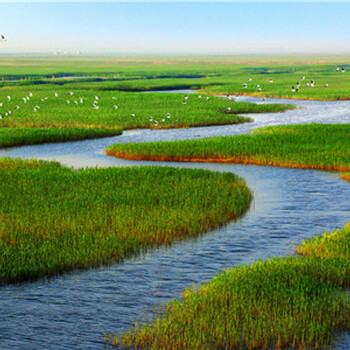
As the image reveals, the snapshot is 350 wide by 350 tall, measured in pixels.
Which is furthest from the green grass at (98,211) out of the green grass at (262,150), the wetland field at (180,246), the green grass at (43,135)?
the green grass at (43,135)

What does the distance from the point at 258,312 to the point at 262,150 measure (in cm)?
1762

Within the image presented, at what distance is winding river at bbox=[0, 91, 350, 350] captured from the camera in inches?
384

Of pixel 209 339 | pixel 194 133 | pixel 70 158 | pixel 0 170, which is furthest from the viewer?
pixel 194 133

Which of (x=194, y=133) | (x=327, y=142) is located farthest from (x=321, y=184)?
(x=194, y=133)

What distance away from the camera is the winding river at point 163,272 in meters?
9.74

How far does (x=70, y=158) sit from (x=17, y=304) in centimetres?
1753

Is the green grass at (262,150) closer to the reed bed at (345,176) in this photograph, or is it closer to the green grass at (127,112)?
the reed bed at (345,176)

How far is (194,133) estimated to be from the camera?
3647 centimetres

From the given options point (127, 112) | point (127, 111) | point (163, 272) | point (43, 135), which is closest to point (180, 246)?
point (163, 272)

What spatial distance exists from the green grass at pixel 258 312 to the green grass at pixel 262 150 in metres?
13.3

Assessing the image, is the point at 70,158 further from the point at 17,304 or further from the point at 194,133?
the point at 17,304

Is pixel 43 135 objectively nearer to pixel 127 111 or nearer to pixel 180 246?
pixel 127 111

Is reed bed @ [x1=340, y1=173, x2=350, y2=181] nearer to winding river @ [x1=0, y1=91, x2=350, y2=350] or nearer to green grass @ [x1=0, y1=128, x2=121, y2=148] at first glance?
winding river @ [x1=0, y1=91, x2=350, y2=350]

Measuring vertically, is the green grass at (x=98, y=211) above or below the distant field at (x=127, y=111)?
below
